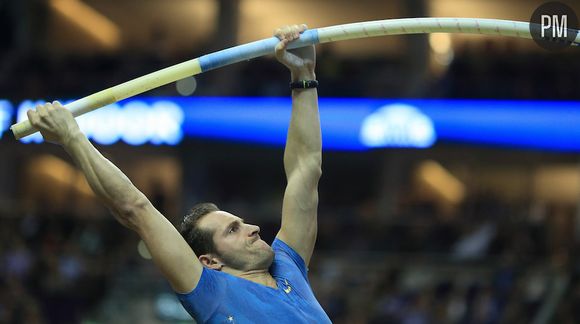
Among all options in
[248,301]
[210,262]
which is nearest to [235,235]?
[210,262]

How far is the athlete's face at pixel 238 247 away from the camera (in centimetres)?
515

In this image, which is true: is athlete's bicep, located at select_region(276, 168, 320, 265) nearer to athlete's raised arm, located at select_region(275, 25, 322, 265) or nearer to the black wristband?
athlete's raised arm, located at select_region(275, 25, 322, 265)

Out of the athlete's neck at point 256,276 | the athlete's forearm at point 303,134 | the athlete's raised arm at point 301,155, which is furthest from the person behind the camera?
the athlete's forearm at point 303,134

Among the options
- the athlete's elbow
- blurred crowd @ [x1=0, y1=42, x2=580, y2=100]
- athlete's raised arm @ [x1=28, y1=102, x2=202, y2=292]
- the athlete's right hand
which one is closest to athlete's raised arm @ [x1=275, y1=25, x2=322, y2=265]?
athlete's raised arm @ [x1=28, y1=102, x2=202, y2=292]

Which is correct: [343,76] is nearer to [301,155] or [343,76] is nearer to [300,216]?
[301,155]

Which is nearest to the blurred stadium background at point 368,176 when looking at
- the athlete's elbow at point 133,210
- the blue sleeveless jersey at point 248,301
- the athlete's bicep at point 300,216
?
the athlete's bicep at point 300,216

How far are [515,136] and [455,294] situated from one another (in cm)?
368

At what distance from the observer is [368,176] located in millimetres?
22766

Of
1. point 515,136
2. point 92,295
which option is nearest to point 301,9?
point 515,136

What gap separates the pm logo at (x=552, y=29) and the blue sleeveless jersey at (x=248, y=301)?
1.70 metres

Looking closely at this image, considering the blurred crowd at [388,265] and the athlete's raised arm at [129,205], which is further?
the blurred crowd at [388,265]

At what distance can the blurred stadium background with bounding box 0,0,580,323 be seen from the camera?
1590cm

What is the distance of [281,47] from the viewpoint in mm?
5402

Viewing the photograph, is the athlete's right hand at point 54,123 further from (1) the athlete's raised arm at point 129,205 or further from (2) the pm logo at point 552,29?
(2) the pm logo at point 552,29
